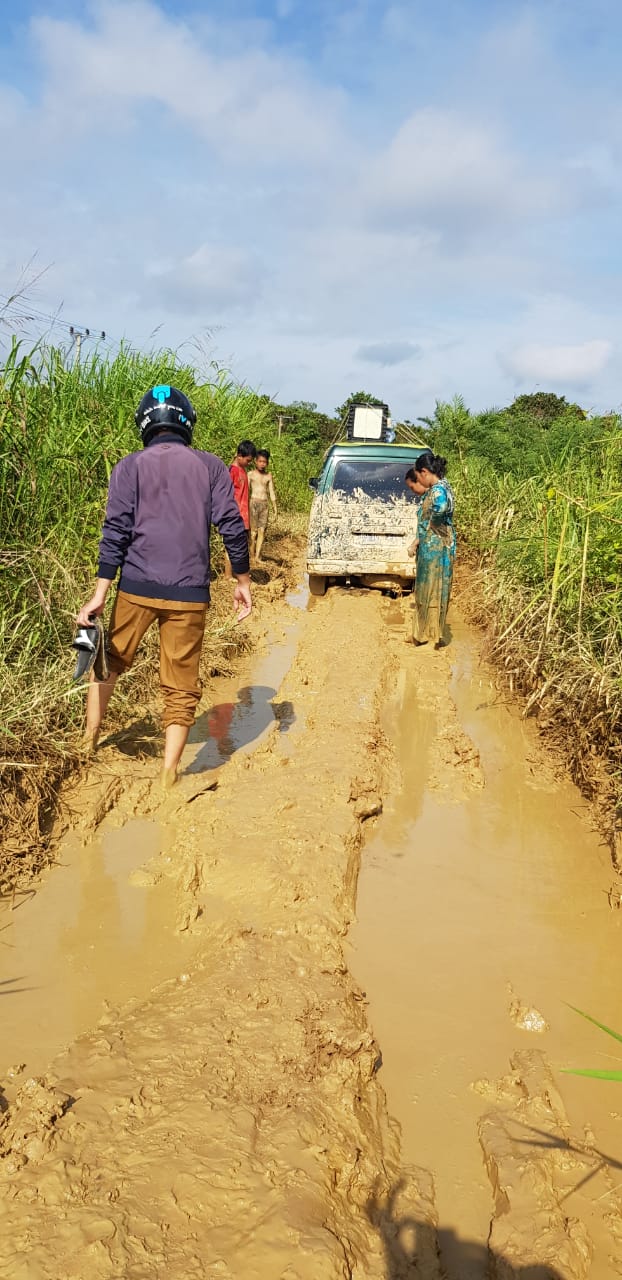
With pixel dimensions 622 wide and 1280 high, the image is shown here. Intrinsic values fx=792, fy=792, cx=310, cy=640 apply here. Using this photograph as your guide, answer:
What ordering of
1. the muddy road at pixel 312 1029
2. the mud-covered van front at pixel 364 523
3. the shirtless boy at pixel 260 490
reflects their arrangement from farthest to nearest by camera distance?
1. the shirtless boy at pixel 260 490
2. the mud-covered van front at pixel 364 523
3. the muddy road at pixel 312 1029

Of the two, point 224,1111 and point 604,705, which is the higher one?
point 604,705

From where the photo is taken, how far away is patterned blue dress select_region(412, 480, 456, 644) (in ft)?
21.7

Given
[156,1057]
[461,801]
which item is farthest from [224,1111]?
[461,801]

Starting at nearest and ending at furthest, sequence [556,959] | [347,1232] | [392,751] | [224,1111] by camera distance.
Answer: [347,1232], [224,1111], [556,959], [392,751]

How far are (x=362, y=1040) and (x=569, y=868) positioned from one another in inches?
66.4

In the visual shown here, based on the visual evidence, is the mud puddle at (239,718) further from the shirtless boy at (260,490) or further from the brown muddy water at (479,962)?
the shirtless boy at (260,490)

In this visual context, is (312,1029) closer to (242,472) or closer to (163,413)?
(163,413)

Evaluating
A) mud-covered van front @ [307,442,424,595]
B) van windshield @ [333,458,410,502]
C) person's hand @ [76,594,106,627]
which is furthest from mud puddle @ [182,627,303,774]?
van windshield @ [333,458,410,502]

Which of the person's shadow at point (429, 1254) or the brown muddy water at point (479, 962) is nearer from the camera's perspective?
the person's shadow at point (429, 1254)

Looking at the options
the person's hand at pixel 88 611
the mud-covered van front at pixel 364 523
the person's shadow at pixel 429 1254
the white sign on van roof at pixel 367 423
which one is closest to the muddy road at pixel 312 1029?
the person's shadow at pixel 429 1254

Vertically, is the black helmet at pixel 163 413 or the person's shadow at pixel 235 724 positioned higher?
the black helmet at pixel 163 413

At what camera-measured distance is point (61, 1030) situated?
2.34m

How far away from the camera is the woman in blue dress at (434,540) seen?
6.64 metres

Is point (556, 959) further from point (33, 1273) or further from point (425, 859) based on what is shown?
point (33, 1273)
